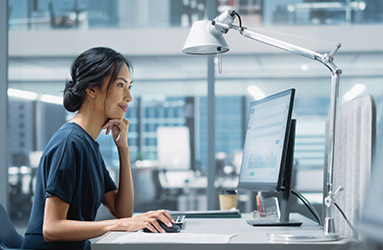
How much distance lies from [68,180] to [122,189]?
22.6 inches

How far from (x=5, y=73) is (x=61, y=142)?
80.0 inches

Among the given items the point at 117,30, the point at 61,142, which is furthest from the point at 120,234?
the point at 117,30

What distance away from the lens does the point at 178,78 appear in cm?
344

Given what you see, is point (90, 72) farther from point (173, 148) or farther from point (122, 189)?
point (173, 148)

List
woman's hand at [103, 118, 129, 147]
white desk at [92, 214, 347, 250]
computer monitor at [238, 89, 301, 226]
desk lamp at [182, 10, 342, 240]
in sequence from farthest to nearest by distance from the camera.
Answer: woman's hand at [103, 118, 129, 147] → computer monitor at [238, 89, 301, 226] → desk lamp at [182, 10, 342, 240] → white desk at [92, 214, 347, 250]

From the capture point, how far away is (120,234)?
58.2 inches

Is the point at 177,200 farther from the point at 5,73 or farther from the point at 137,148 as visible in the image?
the point at 5,73

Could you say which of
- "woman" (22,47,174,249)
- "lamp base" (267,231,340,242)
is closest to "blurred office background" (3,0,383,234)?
"woman" (22,47,174,249)

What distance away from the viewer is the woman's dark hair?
1808 mm

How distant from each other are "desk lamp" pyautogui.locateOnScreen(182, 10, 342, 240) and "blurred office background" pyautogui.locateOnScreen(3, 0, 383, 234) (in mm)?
1296

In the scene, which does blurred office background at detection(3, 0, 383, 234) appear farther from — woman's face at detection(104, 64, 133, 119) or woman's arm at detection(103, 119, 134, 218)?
woman's face at detection(104, 64, 133, 119)

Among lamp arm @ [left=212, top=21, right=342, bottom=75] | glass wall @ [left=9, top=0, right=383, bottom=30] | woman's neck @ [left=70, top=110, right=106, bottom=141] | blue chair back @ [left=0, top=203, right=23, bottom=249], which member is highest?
glass wall @ [left=9, top=0, right=383, bottom=30]

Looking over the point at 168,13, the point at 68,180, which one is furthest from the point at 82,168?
the point at 168,13

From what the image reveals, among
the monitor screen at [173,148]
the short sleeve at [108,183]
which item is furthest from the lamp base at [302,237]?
the monitor screen at [173,148]
